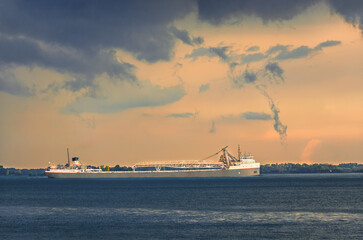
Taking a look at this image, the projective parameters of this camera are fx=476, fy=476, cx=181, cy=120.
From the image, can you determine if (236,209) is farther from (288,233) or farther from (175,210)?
(288,233)

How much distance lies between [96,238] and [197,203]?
45.5m

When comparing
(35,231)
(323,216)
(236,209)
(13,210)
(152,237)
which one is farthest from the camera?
(13,210)

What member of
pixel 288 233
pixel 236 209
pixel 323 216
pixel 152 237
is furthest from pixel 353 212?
pixel 152 237

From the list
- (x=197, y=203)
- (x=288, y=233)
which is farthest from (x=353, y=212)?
(x=197, y=203)

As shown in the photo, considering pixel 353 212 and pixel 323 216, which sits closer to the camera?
pixel 323 216

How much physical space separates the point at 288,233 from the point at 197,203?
43600 millimetres

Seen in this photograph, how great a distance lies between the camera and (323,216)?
249 feet

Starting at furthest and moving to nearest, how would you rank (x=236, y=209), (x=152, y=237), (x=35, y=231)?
(x=236, y=209), (x=35, y=231), (x=152, y=237)

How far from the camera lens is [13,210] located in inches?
3708

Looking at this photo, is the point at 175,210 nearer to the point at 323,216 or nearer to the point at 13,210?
the point at 323,216

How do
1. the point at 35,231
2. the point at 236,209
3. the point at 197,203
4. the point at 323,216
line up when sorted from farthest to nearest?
the point at 197,203 → the point at 236,209 → the point at 323,216 → the point at 35,231

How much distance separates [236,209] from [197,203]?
50.8 feet

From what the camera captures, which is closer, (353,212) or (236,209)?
(353,212)

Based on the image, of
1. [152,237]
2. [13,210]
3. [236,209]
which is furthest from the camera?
[13,210]
